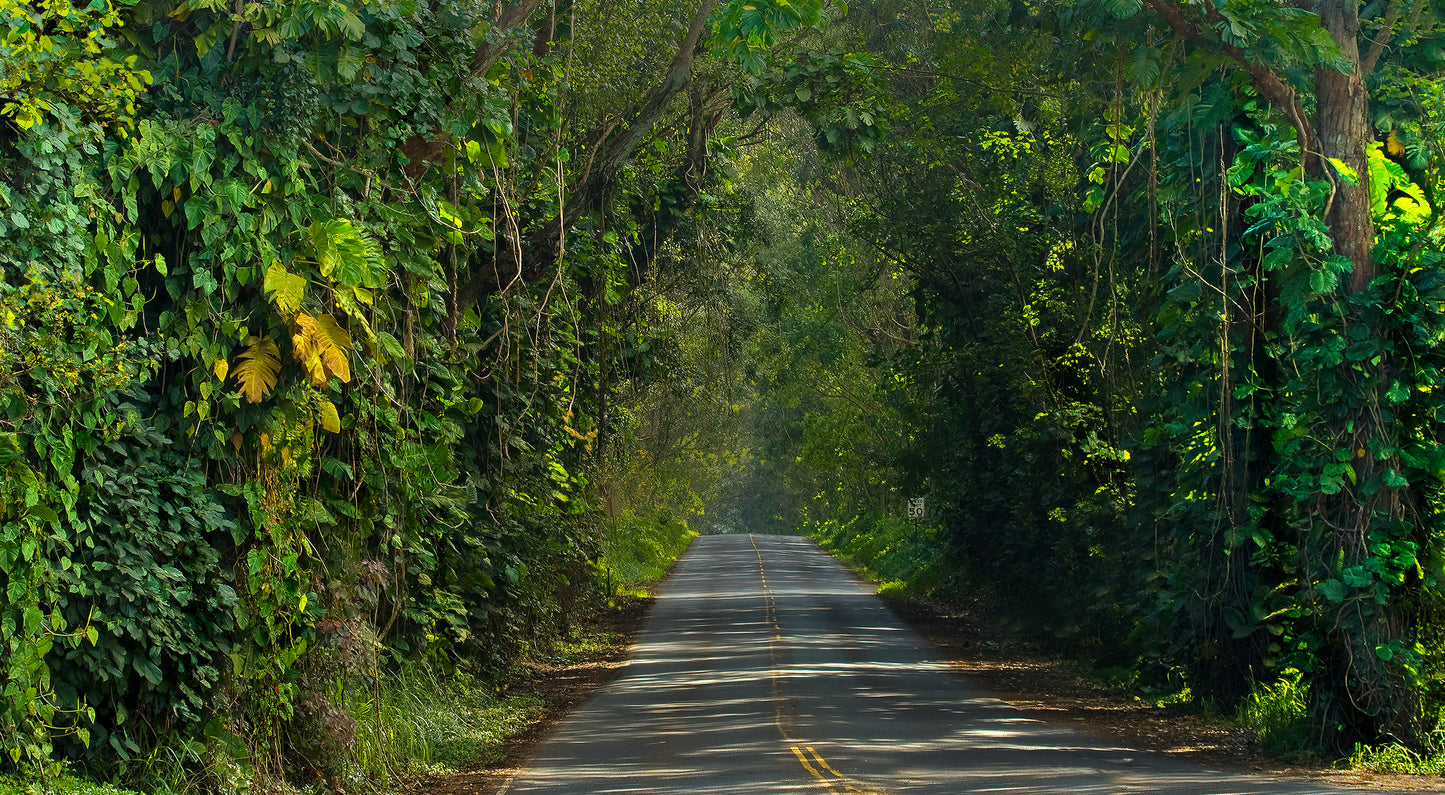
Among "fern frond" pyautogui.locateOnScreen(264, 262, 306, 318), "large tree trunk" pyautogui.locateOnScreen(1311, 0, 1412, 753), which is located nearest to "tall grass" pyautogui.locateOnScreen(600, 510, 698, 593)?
"large tree trunk" pyautogui.locateOnScreen(1311, 0, 1412, 753)

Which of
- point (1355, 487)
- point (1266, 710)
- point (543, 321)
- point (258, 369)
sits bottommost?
point (1266, 710)

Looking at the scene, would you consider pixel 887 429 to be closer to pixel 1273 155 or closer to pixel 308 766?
pixel 1273 155

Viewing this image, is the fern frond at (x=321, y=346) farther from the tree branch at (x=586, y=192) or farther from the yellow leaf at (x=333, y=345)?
the tree branch at (x=586, y=192)

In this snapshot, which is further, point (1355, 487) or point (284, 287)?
point (1355, 487)

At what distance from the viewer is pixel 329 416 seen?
31.1 ft

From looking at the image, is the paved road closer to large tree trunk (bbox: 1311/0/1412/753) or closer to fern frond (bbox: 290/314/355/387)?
large tree trunk (bbox: 1311/0/1412/753)

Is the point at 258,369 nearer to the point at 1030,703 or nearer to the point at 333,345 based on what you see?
the point at 333,345

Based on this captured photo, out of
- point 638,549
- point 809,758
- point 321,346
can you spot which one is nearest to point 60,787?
point 321,346

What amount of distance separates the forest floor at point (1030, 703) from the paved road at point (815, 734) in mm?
347

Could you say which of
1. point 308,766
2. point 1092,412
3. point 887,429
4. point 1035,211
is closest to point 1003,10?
point 1035,211

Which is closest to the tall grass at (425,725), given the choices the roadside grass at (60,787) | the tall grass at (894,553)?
the roadside grass at (60,787)

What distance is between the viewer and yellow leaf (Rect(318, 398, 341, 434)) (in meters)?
9.45

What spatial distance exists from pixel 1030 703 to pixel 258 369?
10519mm

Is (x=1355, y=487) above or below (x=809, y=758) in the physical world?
above
